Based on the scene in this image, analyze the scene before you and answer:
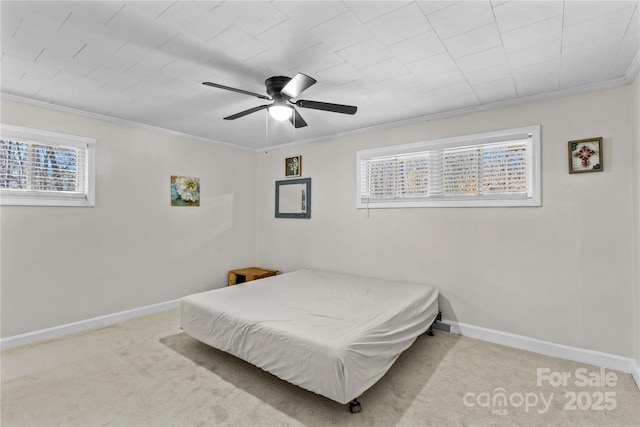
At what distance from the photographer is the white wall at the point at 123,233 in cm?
296

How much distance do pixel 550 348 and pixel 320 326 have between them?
7.20 feet

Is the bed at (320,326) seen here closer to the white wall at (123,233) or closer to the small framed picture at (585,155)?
the white wall at (123,233)

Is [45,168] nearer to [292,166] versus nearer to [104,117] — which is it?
[104,117]

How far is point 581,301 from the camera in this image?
8.65ft

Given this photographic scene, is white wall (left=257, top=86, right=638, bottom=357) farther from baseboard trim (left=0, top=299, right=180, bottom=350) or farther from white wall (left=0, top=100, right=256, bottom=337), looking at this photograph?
baseboard trim (left=0, top=299, right=180, bottom=350)

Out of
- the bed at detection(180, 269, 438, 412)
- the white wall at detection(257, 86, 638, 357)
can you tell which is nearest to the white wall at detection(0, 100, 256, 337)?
the bed at detection(180, 269, 438, 412)

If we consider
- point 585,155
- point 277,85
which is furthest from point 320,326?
point 585,155

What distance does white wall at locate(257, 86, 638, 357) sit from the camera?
252 centimetres

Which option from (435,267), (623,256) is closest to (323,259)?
(435,267)

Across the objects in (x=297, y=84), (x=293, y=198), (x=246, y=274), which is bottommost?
(x=246, y=274)

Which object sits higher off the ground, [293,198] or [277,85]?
[277,85]

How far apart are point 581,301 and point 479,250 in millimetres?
889

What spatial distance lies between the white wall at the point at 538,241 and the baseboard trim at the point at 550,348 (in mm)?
49

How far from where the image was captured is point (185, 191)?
4.21 m
